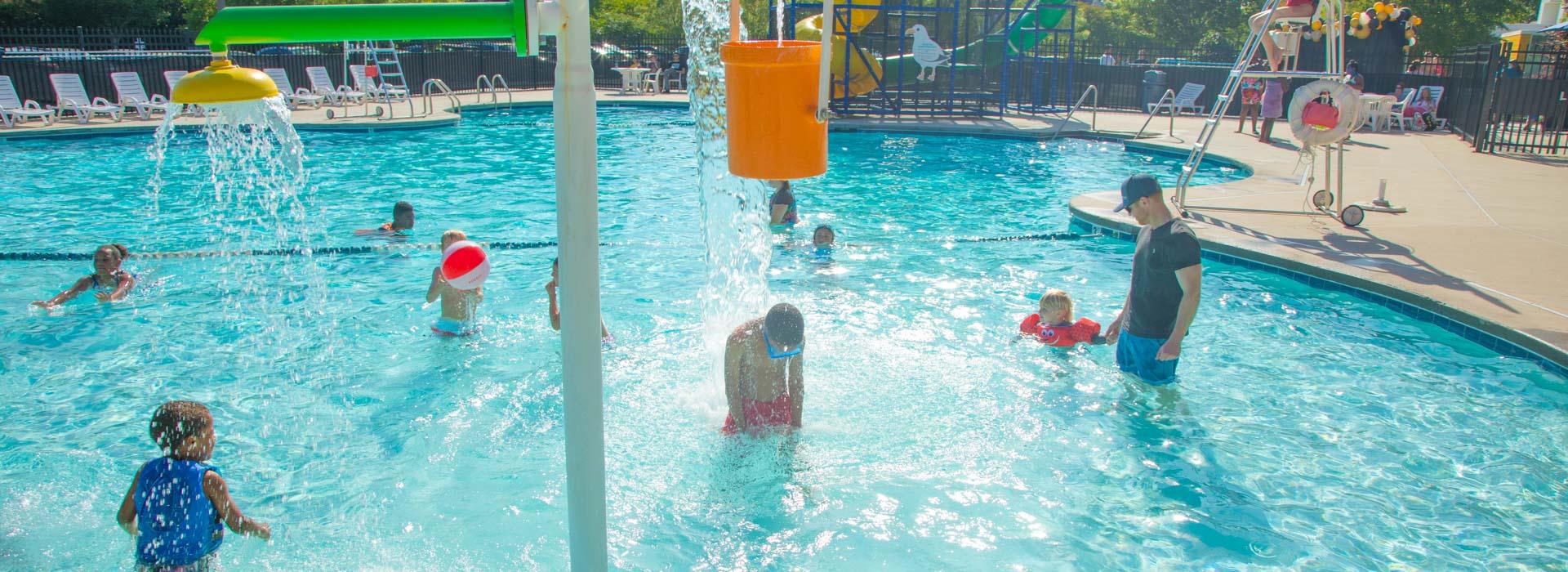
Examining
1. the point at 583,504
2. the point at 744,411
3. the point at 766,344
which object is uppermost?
the point at 583,504

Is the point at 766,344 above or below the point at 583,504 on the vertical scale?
below

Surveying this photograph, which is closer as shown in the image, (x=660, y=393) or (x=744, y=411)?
(x=744, y=411)

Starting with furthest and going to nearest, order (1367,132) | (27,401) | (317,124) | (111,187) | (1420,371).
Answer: (1367,132) → (317,124) → (111,187) → (1420,371) → (27,401)

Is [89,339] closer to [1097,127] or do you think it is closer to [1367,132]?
[1097,127]

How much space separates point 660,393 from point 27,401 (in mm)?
3641

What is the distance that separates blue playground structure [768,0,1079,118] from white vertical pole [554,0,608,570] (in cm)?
1672

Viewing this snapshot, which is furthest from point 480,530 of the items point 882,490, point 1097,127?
point 1097,127

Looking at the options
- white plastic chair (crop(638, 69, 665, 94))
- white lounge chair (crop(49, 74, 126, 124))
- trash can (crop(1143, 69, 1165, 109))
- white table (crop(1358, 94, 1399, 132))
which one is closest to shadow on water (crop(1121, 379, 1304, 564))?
white table (crop(1358, 94, 1399, 132))

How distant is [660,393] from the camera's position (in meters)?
6.13

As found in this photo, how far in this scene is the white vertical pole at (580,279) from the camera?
5.67 feet

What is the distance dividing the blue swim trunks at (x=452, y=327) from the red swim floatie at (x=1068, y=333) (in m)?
3.94

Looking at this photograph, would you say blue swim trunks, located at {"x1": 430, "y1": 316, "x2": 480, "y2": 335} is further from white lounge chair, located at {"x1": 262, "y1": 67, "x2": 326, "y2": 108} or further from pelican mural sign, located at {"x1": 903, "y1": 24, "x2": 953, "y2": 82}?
white lounge chair, located at {"x1": 262, "y1": 67, "x2": 326, "y2": 108}

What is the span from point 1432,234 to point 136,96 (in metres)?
20.1

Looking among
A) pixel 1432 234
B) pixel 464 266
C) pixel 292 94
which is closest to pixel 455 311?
pixel 464 266
